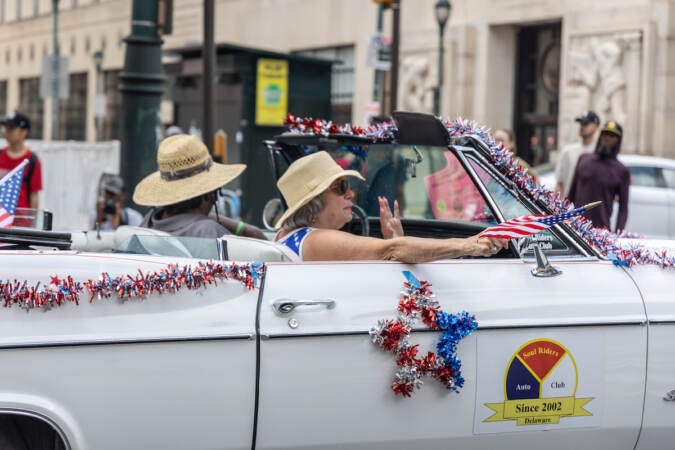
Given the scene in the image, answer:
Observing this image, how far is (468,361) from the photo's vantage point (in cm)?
364

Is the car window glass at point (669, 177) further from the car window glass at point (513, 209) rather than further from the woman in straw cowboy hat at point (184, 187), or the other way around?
the car window glass at point (513, 209)

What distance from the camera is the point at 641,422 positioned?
3.84 m

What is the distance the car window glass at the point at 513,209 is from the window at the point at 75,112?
41.5m

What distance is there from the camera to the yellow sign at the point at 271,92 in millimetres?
15922

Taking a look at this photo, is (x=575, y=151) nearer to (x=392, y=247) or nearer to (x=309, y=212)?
(x=309, y=212)

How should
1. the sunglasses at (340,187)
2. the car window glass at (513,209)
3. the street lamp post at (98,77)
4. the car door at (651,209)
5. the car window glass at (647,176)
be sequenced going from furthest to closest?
the street lamp post at (98,77) → the car window glass at (647,176) → the car door at (651,209) → the sunglasses at (340,187) → the car window glass at (513,209)

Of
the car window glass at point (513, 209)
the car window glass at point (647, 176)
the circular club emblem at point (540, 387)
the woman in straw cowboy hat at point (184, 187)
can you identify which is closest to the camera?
the circular club emblem at point (540, 387)

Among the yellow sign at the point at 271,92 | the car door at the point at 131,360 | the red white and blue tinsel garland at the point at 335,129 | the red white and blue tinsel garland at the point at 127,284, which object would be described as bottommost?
the car door at the point at 131,360

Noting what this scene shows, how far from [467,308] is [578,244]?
24.1 inches

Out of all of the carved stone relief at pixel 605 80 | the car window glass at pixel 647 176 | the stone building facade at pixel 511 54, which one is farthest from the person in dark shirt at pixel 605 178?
the carved stone relief at pixel 605 80

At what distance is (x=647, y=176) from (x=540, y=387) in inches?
420

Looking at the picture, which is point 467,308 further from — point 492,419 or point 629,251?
point 629,251

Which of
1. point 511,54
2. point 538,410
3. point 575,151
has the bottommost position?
point 538,410

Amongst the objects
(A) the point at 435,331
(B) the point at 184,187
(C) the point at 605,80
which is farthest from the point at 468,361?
(C) the point at 605,80
